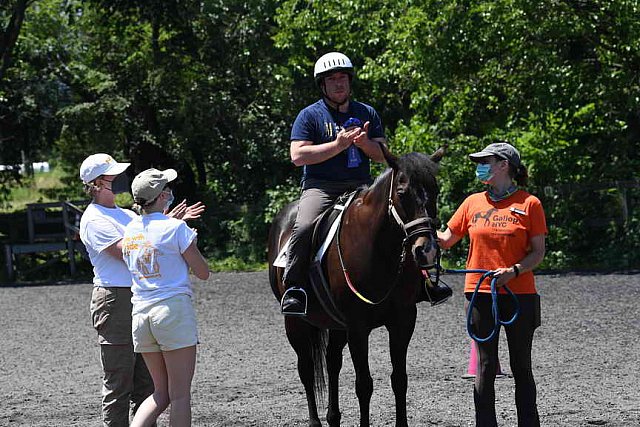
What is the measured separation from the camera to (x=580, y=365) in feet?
31.2

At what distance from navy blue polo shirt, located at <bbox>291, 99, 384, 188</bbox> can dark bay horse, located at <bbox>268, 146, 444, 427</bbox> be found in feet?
1.45

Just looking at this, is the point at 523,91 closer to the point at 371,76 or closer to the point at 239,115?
the point at 371,76

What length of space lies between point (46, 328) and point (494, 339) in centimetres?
958

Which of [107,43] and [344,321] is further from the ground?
[107,43]

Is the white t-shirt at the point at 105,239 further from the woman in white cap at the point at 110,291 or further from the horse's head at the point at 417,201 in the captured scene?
the horse's head at the point at 417,201

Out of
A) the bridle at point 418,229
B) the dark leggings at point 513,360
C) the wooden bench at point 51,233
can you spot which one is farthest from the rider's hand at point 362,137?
the wooden bench at point 51,233

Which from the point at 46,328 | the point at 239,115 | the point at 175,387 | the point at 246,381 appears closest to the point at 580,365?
the point at 246,381

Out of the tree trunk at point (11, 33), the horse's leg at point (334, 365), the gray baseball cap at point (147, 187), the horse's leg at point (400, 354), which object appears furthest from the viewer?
the tree trunk at point (11, 33)

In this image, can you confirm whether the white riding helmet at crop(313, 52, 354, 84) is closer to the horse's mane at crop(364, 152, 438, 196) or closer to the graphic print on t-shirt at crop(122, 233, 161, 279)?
the horse's mane at crop(364, 152, 438, 196)

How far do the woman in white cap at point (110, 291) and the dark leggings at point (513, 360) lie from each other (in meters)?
2.09

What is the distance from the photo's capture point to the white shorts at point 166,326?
5.53m

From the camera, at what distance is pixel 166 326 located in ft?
18.1

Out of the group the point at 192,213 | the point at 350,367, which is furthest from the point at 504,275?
the point at 350,367

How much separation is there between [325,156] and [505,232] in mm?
1554
